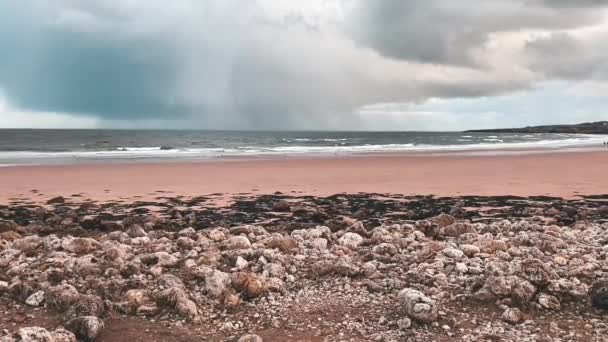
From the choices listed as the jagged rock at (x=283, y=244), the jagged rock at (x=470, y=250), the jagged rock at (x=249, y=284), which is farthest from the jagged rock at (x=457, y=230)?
the jagged rock at (x=249, y=284)

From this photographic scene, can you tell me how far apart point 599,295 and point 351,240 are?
315cm

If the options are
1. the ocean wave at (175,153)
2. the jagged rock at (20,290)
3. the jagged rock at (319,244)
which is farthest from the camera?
the ocean wave at (175,153)

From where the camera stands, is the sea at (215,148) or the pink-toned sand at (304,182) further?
the sea at (215,148)

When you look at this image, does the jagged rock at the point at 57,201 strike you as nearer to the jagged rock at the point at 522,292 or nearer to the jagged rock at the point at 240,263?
the jagged rock at the point at 240,263

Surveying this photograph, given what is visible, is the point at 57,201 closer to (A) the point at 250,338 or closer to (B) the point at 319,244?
(B) the point at 319,244

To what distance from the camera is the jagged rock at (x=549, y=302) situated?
16.1 ft

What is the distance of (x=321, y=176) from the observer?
20359mm

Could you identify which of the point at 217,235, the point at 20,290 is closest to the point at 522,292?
the point at 217,235

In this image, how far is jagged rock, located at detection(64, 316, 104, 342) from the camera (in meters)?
4.57

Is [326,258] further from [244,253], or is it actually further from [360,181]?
[360,181]

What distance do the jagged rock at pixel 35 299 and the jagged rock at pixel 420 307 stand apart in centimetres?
347

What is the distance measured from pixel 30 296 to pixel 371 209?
7893 millimetres

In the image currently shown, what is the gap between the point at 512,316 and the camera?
15.6 ft

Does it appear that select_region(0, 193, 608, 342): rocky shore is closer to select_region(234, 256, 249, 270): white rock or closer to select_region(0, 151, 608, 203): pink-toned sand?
select_region(234, 256, 249, 270): white rock
